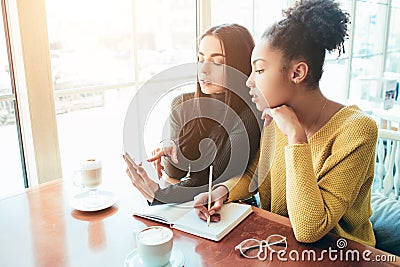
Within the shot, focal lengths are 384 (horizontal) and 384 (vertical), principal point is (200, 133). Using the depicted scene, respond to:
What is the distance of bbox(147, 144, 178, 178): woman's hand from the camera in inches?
52.7

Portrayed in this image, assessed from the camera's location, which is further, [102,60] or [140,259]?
[102,60]

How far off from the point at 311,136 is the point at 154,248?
60 centimetres

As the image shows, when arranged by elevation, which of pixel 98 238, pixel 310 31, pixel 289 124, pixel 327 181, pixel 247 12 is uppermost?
pixel 247 12

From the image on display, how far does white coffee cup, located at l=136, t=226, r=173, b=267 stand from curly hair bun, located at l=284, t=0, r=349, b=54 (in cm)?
70

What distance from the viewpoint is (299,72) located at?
44.4 inches

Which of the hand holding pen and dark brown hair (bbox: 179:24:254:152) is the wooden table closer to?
the hand holding pen

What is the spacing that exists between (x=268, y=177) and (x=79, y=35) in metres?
1.16

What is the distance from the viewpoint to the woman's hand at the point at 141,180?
1159 millimetres

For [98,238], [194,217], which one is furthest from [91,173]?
[194,217]

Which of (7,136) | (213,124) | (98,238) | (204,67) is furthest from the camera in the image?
(7,136)

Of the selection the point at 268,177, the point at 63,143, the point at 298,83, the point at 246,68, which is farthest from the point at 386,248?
the point at 63,143

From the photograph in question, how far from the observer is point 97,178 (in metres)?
1.21

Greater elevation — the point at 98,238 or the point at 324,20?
the point at 324,20

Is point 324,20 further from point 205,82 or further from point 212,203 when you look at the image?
point 212,203
